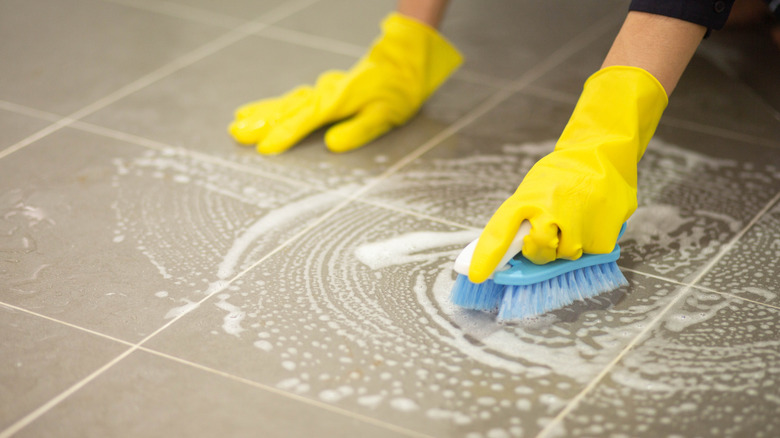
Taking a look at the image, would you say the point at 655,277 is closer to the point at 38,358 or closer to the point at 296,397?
the point at 296,397

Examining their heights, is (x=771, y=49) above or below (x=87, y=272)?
above

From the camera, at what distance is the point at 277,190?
1149 mm

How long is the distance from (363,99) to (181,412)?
2.15 ft

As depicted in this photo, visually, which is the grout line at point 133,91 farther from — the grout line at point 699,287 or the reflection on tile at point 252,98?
the grout line at point 699,287

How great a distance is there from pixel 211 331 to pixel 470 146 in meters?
0.56

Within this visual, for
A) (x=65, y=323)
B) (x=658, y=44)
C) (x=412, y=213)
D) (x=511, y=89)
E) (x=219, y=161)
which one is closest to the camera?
(x=65, y=323)

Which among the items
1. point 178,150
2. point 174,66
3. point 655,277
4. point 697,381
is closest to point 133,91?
point 174,66

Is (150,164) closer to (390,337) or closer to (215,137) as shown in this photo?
(215,137)

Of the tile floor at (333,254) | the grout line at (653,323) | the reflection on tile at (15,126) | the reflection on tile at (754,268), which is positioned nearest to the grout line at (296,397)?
the tile floor at (333,254)

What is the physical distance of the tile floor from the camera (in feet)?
2.58

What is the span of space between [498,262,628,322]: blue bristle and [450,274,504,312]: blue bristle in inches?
0.6

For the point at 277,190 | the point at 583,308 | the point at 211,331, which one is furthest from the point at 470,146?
the point at 211,331

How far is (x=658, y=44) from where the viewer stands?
0.97 metres

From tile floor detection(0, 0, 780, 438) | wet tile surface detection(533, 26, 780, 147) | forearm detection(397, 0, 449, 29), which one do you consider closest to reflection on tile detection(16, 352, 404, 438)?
tile floor detection(0, 0, 780, 438)
